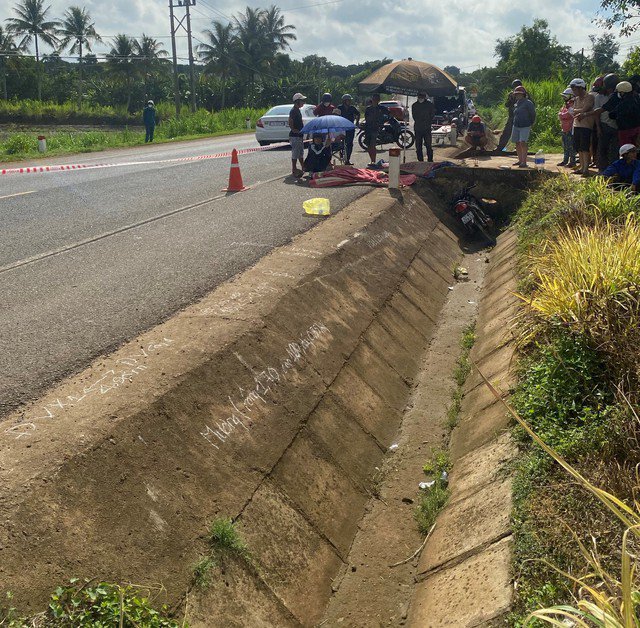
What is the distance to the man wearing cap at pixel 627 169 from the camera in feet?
34.9

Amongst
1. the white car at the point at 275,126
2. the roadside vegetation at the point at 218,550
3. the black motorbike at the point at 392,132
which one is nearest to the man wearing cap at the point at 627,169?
the roadside vegetation at the point at 218,550

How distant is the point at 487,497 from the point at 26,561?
11.0 ft

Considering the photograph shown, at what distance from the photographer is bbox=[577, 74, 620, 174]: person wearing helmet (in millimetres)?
13789

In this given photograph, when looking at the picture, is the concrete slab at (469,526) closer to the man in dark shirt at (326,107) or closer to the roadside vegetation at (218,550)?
the roadside vegetation at (218,550)

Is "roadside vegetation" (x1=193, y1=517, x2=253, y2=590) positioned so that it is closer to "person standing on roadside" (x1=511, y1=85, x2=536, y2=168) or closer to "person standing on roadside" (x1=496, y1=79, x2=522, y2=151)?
"person standing on roadside" (x1=511, y1=85, x2=536, y2=168)

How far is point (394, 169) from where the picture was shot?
15.6m

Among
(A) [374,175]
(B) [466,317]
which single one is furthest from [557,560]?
(A) [374,175]

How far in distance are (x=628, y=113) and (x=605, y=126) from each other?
1396 mm

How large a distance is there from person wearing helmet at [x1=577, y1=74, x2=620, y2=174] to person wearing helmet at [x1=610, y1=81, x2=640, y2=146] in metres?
0.85

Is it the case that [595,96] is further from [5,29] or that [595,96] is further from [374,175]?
[5,29]

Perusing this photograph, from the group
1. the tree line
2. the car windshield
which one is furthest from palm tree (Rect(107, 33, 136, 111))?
the car windshield

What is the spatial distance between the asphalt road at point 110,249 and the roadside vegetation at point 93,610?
1.86 metres

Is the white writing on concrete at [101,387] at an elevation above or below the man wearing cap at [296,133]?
below

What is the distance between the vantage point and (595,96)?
46.2ft
